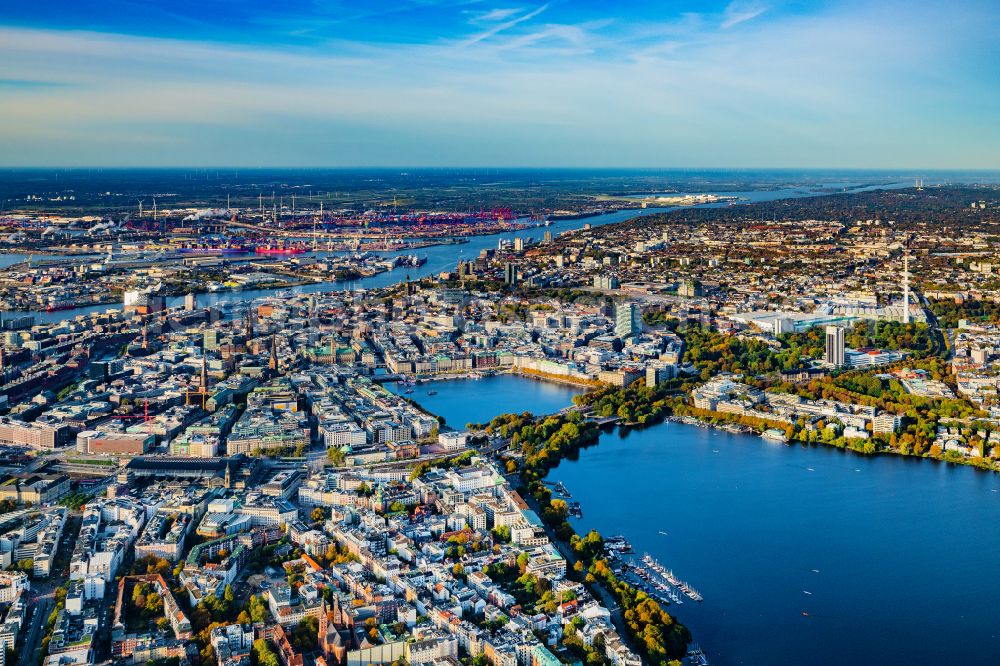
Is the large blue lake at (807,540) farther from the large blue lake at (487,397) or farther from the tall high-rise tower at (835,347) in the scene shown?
the tall high-rise tower at (835,347)

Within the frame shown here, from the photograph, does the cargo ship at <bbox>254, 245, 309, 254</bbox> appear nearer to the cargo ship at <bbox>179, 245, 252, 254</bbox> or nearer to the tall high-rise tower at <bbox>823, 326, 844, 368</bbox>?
the cargo ship at <bbox>179, 245, 252, 254</bbox>

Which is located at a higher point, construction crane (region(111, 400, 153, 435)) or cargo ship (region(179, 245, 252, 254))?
cargo ship (region(179, 245, 252, 254))

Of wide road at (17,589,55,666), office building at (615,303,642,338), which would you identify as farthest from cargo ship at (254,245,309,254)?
wide road at (17,589,55,666)

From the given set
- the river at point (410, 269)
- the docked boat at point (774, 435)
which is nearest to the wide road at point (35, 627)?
the docked boat at point (774, 435)

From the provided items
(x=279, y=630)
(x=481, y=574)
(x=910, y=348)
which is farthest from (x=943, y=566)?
(x=910, y=348)

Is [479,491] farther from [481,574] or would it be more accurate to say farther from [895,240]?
[895,240]

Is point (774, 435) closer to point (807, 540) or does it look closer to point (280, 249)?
point (807, 540)

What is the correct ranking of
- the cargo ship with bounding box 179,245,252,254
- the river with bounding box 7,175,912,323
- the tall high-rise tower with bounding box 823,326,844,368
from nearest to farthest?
1. the tall high-rise tower with bounding box 823,326,844,368
2. the river with bounding box 7,175,912,323
3. the cargo ship with bounding box 179,245,252,254

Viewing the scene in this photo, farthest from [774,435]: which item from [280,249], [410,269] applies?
[280,249]
